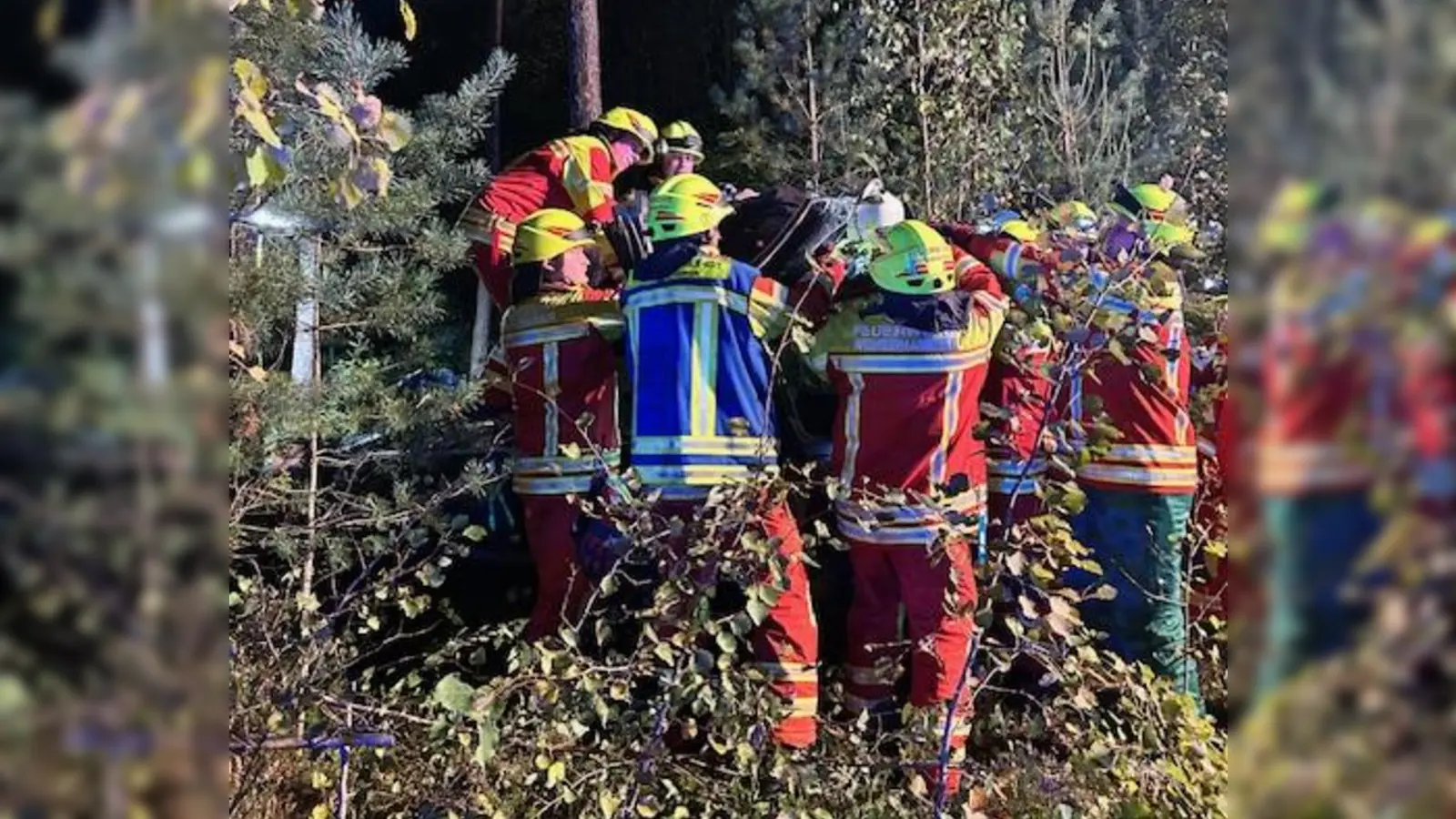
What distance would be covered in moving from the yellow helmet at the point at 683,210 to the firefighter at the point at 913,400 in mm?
470

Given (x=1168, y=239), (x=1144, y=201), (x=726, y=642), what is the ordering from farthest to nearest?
(x=1144, y=201), (x=1168, y=239), (x=726, y=642)

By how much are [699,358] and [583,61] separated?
12.6ft

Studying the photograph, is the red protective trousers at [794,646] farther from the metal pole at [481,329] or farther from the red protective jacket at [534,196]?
the metal pole at [481,329]

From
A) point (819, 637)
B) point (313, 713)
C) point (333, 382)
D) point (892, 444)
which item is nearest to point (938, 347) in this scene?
point (892, 444)

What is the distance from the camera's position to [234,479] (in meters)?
3.22

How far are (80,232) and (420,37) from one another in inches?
331

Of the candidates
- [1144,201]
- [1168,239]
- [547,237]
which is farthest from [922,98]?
[1168,239]

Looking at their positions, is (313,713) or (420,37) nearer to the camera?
(313,713)

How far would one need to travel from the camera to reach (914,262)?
386cm

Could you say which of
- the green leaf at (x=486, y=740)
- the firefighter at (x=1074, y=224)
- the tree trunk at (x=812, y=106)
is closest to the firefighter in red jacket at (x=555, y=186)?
the tree trunk at (x=812, y=106)

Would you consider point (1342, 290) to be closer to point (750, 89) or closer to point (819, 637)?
point (819, 637)

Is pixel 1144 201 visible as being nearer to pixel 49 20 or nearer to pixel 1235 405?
pixel 1235 405

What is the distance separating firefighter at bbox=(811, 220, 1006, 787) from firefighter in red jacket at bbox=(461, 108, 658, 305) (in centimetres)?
156

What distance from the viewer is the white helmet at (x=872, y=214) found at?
4.24m
